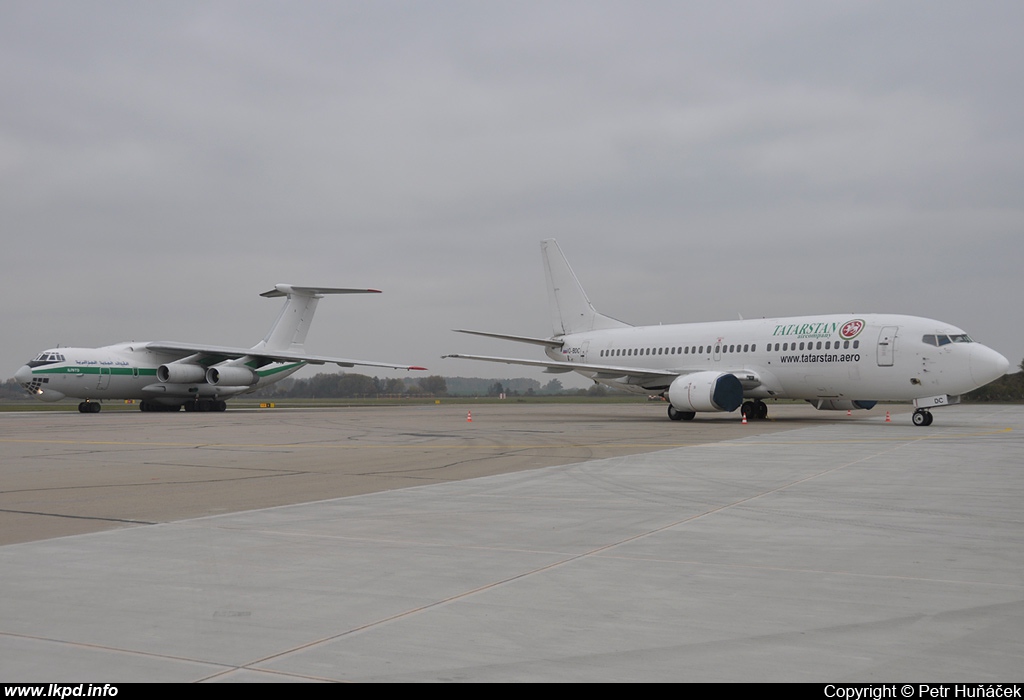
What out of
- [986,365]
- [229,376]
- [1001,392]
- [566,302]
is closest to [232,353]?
[229,376]

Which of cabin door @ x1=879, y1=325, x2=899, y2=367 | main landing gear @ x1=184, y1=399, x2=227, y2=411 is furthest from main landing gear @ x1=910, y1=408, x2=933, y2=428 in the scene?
main landing gear @ x1=184, y1=399, x2=227, y2=411

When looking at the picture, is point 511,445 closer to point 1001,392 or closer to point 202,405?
point 202,405

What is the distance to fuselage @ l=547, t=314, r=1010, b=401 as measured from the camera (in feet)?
80.4

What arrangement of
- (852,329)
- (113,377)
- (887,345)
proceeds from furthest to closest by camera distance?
(113,377)
(852,329)
(887,345)

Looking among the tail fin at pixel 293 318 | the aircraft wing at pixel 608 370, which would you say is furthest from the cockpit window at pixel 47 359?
the aircraft wing at pixel 608 370

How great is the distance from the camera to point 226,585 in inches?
215

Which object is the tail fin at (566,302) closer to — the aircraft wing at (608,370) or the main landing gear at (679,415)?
the aircraft wing at (608,370)

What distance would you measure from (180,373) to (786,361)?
2818 cm

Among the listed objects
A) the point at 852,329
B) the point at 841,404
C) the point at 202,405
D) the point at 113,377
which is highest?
the point at 852,329

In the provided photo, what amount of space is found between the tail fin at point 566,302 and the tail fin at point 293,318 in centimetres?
1302

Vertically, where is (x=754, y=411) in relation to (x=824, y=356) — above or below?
below

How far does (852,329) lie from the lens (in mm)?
26578

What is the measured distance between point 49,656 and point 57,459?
1261 cm

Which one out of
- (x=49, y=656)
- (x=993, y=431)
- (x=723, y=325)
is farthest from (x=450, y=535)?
(x=723, y=325)
